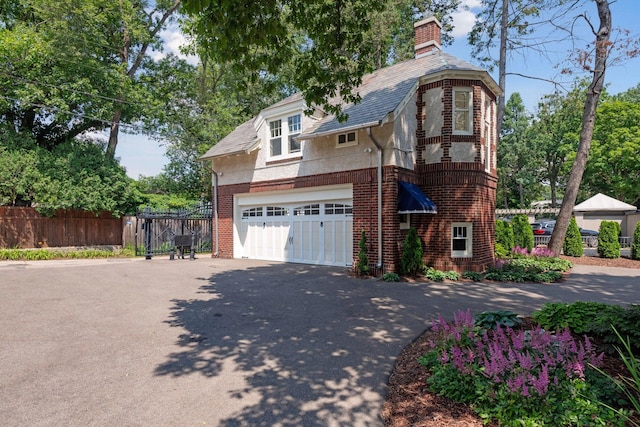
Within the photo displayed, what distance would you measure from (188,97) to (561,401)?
2741 cm

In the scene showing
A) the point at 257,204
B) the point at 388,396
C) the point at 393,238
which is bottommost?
the point at 388,396

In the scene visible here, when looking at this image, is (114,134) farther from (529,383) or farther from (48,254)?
(529,383)

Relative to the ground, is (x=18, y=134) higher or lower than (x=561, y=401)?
higher

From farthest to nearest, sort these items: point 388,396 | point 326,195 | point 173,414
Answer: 1. point 326,195
2. point 388,396
3. point 173,414

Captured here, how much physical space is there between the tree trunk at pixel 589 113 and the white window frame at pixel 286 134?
10503mm

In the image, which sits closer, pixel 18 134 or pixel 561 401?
pixel 561 401

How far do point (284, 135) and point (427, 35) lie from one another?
6915mm

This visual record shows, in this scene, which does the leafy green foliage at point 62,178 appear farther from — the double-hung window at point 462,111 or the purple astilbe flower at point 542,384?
the purple astilbe flower at point 542,384

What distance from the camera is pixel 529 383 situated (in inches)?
128

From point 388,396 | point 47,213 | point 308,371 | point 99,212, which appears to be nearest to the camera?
point 388,396

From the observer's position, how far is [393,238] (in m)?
11.2

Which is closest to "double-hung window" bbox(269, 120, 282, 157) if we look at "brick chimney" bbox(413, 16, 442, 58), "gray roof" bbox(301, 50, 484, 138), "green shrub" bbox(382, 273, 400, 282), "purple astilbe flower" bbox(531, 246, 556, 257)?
"gray roof" bbox(301, 50, 484, 138)

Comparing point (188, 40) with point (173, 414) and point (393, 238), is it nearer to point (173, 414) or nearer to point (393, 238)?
point (393, 238)

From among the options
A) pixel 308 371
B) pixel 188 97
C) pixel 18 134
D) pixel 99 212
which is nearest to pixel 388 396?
pixel 308 371
